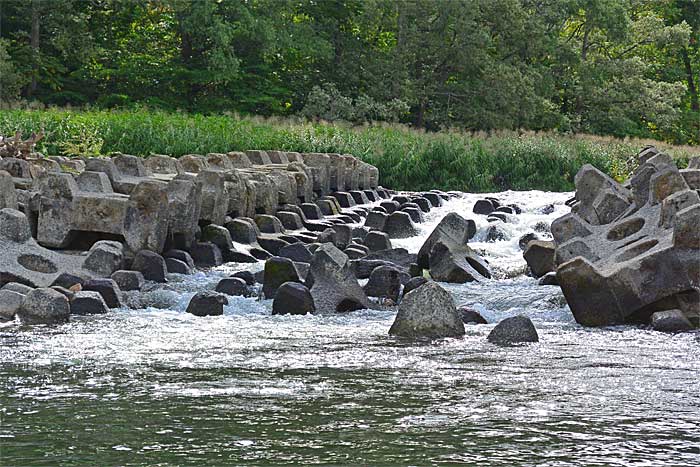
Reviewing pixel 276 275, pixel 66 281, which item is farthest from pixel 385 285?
pixel 66 281

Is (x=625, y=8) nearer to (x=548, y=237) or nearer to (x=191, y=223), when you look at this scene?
(x=548, y=237)

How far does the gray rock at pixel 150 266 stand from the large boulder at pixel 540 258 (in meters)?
4.51

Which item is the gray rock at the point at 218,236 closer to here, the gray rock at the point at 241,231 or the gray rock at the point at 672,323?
the gray rock at the point at 241,231

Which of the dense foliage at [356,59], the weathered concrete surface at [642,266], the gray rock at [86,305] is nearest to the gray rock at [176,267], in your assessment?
the gray rock at [86,305]

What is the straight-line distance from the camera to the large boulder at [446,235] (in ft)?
45.5

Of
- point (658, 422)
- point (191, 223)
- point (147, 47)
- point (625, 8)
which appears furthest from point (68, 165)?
point (625, 8)

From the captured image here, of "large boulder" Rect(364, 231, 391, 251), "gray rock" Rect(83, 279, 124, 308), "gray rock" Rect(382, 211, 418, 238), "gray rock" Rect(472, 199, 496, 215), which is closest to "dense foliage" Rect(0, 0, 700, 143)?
"gray rock" Rect(472, 199, 496, 215)

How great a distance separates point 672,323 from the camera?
398 inches

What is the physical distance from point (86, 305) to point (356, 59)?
34876 millimetres

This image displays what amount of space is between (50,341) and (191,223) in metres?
5.07

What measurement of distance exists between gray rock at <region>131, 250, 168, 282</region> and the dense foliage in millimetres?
26361

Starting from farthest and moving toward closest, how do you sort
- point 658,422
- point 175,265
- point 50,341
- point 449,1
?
point 449,1, point 175,265, point 50,341, point 658,422

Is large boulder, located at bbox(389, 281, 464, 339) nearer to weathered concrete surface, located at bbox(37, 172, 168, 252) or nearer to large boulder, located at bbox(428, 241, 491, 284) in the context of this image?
large boulder, located at bbox(428, 241, 491, 284)

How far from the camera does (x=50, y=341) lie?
9.27 metres
